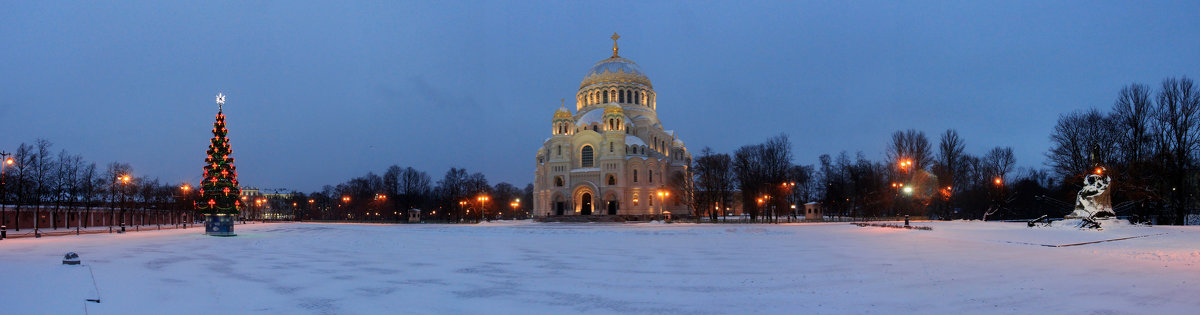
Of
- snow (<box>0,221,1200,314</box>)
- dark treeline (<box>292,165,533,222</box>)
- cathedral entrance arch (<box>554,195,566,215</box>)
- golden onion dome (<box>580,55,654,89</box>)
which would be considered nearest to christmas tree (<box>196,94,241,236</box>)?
snow (<box>0,221,1200,314</box>)

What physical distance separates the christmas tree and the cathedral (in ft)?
119

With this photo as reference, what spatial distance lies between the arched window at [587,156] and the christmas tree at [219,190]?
44.6 meters

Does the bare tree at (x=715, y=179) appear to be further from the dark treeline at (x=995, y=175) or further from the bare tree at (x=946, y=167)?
the bare tree at (x=946, y=167)

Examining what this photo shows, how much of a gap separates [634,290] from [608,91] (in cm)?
6872

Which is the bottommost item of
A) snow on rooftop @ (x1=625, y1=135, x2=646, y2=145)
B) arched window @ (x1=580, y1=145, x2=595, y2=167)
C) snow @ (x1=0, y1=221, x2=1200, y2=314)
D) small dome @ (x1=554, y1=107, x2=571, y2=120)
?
snow @ (x1=0, y1=221, x2=1200, y2=314)

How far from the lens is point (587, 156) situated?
241 feet

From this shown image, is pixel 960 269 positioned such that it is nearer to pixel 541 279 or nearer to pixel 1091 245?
pixel 541 279

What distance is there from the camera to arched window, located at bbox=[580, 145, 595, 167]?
73000 millimetres

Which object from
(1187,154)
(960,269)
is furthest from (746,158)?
(960,269)

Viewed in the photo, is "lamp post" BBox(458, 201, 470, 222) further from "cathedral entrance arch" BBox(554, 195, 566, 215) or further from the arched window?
the arched window

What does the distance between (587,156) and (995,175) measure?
42141 mm

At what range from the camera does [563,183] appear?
72.8m

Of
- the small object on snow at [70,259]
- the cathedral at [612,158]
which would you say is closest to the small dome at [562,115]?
the cathedral at [612,158]

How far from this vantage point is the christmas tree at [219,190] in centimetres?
3053
